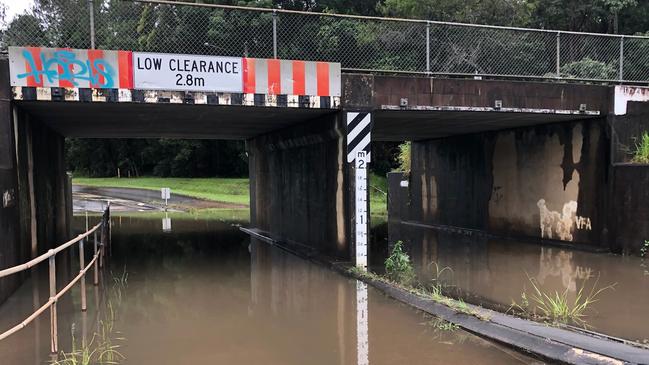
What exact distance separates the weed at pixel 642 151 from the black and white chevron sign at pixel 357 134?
625 cm

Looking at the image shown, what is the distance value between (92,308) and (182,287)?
5.62ft

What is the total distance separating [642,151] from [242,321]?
9619mm

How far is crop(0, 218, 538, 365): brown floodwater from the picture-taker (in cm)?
548

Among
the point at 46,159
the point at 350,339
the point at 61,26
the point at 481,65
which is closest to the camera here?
the point at 350,339

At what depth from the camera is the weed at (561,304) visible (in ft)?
21.1

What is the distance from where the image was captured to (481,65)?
11.2m

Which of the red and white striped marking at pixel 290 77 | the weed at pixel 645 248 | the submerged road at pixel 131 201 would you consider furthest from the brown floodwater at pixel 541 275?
the submerged road at pixel 131 201

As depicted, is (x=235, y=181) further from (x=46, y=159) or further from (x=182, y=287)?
(x=182, y=287)

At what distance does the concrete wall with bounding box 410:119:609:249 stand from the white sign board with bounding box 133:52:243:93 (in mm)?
8231

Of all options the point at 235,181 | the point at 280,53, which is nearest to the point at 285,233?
the point at 280,53

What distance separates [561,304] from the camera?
650 centimetres

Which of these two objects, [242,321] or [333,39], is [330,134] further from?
[242,321]

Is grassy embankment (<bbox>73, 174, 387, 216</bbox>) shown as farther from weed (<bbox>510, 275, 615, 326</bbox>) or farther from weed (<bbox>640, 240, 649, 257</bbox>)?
weed (<bbox>510, 275, 615, 326</bbox>)

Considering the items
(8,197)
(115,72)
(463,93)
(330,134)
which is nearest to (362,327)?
(330,134)
